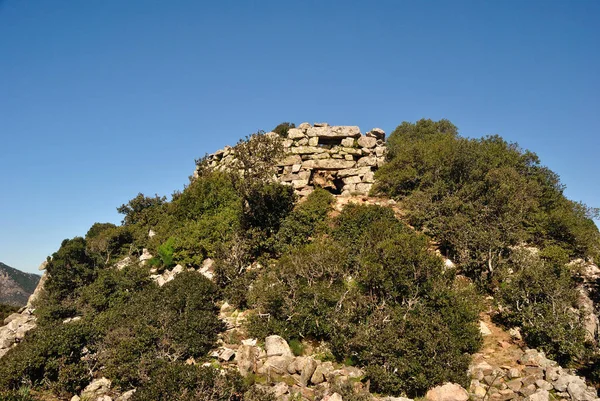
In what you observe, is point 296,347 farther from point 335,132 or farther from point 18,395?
point 335,132

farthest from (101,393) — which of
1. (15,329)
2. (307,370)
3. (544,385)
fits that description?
(15,329)

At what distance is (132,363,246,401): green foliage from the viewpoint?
11508 millimetres

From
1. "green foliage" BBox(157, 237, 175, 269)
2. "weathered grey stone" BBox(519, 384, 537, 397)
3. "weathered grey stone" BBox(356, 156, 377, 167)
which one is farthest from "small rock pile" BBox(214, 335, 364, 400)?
"weathered grey stone" BBox(356, 156, 377, 167)

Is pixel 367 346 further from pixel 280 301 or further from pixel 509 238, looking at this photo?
pixel 509 238

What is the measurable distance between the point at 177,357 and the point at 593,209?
96.8ft

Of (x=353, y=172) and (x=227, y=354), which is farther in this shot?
(x=353, y=172)

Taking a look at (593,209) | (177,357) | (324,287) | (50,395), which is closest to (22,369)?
(50,395)

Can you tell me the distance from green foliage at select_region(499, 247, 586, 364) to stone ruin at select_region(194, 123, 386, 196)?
15.9m

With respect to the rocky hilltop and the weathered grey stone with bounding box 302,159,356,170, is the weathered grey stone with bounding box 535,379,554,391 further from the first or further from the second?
the weathered grey stone with bounding box 302,159,356,170

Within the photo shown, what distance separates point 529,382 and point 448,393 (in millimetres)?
3273

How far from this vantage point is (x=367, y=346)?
13.9m

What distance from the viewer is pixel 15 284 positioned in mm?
123500

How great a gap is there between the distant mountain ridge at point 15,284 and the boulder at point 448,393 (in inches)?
5352

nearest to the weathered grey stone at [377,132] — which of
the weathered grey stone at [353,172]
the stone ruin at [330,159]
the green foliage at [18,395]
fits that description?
the stone ruin at [330,159]
